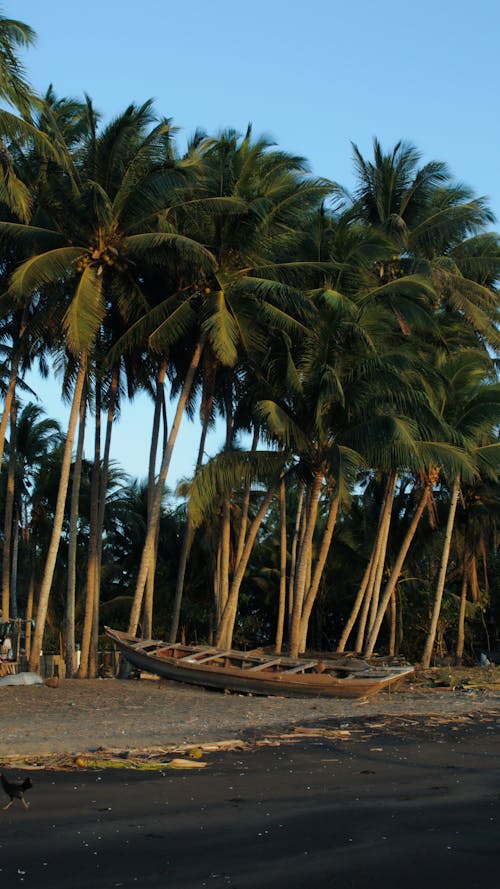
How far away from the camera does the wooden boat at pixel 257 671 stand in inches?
742

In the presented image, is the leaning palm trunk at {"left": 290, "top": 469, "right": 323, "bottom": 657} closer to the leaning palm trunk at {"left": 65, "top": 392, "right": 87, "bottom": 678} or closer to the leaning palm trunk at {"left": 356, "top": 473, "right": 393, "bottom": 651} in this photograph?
the leaning palm trunk at {"left": 356, "top": 473, "right": 393, "bottom": 651}

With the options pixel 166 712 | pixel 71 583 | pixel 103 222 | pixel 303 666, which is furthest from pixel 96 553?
pixel 103 222

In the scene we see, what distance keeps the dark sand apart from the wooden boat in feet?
15.2

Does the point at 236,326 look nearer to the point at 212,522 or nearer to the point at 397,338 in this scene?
the point at 397,338

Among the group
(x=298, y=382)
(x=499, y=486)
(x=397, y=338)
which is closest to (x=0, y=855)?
(x=298, y=382)

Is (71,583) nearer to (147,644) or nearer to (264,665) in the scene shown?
(147,644)

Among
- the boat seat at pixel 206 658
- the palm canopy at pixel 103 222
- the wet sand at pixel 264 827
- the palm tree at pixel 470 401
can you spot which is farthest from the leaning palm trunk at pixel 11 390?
the wet sand at pixel 264 827

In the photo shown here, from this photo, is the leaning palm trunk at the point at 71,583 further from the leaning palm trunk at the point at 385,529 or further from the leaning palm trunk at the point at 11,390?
the leaning palm trunk at the point at 385,529

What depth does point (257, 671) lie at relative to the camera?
764 inches

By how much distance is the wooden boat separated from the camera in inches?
742

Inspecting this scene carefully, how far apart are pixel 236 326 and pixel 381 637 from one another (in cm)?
Answer: 2109

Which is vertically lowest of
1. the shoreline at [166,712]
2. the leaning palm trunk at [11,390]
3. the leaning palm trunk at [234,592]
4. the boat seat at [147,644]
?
the shoreline at [166,712]

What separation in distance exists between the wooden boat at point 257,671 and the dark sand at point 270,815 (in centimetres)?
464

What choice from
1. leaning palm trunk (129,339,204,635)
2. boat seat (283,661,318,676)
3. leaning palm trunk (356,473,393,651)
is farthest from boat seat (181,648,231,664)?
leaning palm trunk (356,473,393,651)
